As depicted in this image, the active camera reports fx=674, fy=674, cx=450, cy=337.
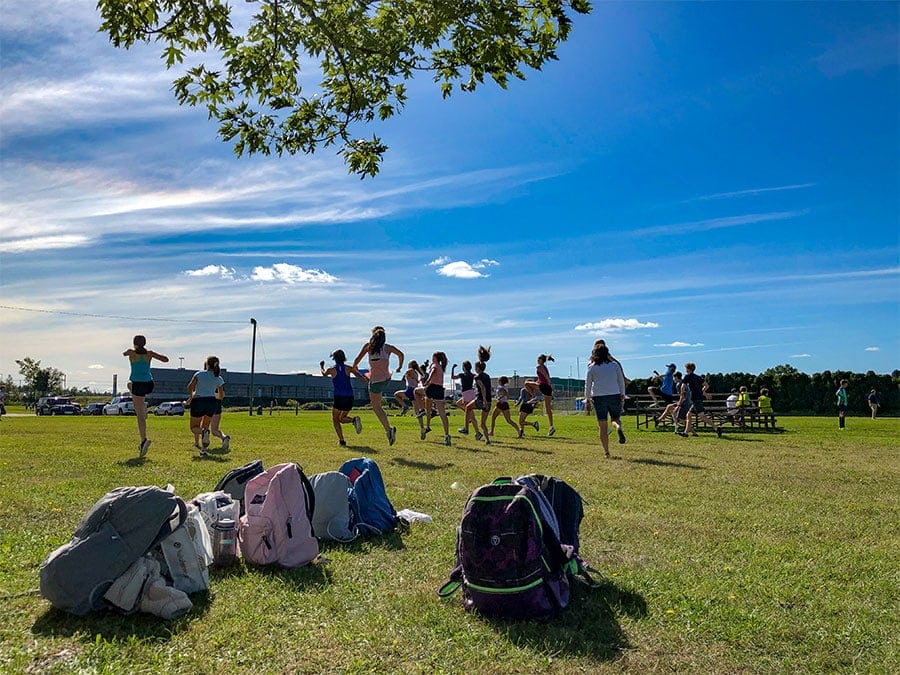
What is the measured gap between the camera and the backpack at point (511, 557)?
4.04 meters

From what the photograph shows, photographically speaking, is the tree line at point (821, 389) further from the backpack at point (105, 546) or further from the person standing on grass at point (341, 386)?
the backpack at point (105, 546)

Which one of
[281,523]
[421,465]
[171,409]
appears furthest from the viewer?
[171,409]

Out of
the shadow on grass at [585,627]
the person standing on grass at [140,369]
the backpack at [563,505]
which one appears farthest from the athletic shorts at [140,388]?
the shadow on grass at [585,627]

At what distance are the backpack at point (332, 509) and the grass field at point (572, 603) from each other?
14cm

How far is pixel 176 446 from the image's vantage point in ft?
48.4

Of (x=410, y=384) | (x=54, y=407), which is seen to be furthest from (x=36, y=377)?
(x=410, y=384)

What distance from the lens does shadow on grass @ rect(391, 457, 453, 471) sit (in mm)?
10547

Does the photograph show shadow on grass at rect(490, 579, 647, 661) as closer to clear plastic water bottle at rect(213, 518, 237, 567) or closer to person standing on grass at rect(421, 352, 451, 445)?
clear plastic water bottle at rect(213, 518, 237, 567)

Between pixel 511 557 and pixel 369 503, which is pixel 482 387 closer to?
pixel 369 503

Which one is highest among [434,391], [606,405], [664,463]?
[434,391]

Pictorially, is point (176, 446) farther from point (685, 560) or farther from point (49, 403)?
point (49, 403)

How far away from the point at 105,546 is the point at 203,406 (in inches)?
398

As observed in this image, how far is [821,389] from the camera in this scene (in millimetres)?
48844

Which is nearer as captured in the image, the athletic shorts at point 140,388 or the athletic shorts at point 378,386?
the athletic shorts at point 140,388
